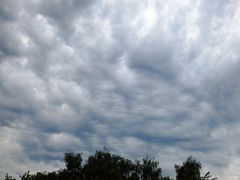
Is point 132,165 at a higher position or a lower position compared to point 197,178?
higher

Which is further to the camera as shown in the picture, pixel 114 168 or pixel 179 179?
pixel 114 168

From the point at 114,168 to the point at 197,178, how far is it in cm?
4767

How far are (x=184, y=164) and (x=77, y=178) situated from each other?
3122 cm

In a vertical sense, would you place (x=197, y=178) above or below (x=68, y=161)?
below

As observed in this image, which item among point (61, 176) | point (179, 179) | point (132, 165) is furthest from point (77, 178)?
point (179, 179)

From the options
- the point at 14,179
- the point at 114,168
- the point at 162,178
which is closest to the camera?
the point at 14,179

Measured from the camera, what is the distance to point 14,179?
185 feet

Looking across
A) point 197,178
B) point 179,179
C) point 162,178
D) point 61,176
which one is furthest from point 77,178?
point 197,178

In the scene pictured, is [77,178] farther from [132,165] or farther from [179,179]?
[179,179]

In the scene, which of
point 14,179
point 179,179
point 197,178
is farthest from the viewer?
point 179,179

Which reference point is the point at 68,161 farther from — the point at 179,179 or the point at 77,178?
the point at 179,179

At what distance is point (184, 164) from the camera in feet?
250

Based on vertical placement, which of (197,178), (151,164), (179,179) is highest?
(151,164)

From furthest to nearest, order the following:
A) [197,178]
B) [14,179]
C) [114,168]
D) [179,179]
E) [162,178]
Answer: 1. [114,168]
2. [162,178]
3. [179,179]
4. [14,179]
5. [197,178]
